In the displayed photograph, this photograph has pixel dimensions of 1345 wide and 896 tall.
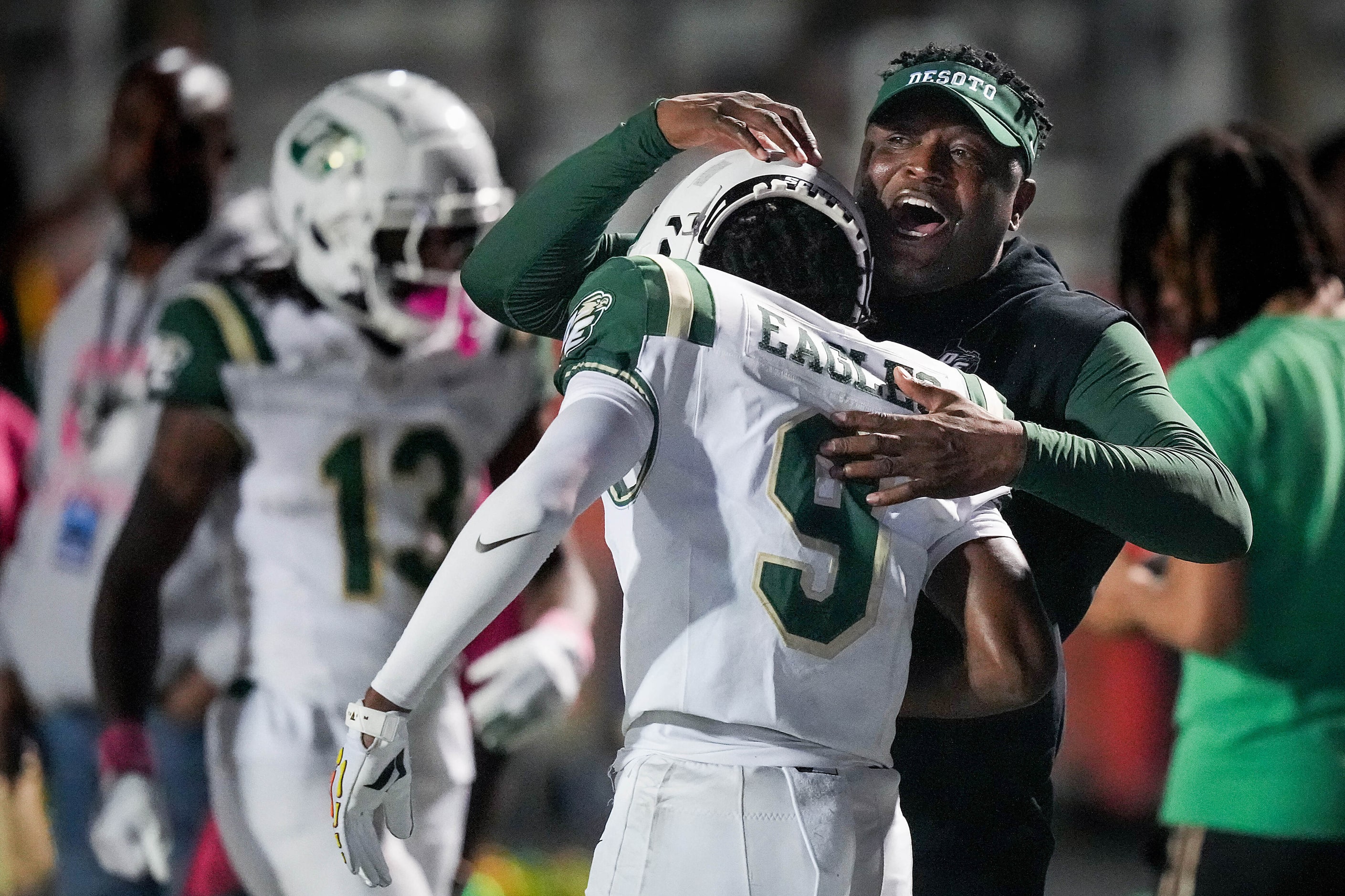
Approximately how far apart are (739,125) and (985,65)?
26cm

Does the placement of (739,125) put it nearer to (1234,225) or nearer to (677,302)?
(677,302)

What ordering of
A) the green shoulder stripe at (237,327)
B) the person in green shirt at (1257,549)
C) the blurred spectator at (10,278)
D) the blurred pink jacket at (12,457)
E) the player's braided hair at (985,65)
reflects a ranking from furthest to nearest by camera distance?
the blurred spectator at (10,278) → the blurred pink jacket at (12,457) → the green shoulder stripe at (237,327) → the person in green shirt at (1257,549) → the player's braided hair at (985,65)

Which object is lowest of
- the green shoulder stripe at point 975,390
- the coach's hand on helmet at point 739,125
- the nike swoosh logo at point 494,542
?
the nike swoosh logo at point 494,542

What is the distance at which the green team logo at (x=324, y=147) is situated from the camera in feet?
7.64

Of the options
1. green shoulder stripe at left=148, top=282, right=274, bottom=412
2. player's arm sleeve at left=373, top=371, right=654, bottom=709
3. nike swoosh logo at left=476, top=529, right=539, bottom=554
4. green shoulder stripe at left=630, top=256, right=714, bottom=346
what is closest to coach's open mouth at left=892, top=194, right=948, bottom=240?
green shoulder stripe at left=630, top=256, right=714, bottom=346

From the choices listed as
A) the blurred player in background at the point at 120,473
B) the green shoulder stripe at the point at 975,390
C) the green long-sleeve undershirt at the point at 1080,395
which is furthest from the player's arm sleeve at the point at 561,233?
the blurred player in background at the point at 120,473

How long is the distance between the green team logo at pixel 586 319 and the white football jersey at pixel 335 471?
2.81 ft

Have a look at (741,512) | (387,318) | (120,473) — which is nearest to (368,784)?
(741,512)

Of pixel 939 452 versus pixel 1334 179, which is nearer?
pixel 939 452

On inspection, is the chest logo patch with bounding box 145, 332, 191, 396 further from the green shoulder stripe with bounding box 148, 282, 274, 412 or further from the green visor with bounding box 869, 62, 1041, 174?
the green visor with bounding box 869, 62, 1041, 174

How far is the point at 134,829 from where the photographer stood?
7.38 ft

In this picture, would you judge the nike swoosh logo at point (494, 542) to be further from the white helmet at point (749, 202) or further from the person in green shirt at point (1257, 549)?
the person in green shirt at point (1257, 549)

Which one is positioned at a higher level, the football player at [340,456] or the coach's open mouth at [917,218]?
the coach's open mouth at [917,218]

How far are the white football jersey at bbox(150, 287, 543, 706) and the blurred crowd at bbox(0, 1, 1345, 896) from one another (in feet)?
0.74
